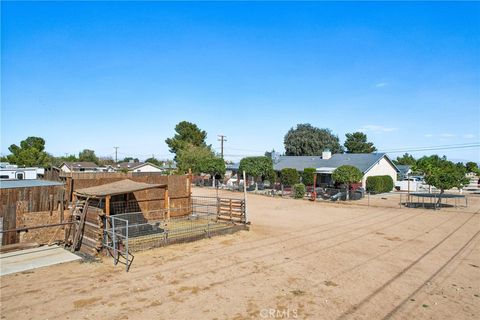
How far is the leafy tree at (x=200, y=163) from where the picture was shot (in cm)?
4334

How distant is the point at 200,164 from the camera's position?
4491cm

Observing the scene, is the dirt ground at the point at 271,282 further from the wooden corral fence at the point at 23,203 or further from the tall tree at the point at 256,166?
the tall tree at the point at 256,166

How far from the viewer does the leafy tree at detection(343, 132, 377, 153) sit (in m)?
81.4

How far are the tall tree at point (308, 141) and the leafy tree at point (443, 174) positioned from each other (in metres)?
40.2

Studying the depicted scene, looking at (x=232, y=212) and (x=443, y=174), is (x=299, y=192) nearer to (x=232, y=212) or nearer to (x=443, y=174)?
(x=443, y=174)

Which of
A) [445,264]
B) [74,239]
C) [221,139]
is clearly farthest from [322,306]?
[221,139]

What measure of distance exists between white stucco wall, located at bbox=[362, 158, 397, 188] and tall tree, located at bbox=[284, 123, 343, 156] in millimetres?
25814

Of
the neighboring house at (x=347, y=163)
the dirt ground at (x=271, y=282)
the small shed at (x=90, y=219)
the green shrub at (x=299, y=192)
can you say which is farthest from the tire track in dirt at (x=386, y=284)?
the neighboring house at (x=347, y=163)

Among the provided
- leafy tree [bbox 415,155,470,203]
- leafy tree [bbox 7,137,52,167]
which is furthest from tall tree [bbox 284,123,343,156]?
leafy tree [bbox 7,137,52,167]

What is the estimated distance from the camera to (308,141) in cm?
6838

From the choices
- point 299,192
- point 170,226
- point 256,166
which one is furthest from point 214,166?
point 170,226

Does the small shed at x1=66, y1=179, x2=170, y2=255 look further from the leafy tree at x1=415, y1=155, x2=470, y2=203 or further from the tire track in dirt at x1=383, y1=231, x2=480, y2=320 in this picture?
the leafy tree at x1=415, y1=155, x2=470, y2=203

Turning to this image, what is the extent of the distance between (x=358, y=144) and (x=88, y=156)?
71.4 metres

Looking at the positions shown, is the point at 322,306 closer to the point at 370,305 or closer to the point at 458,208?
the point at 370,305
